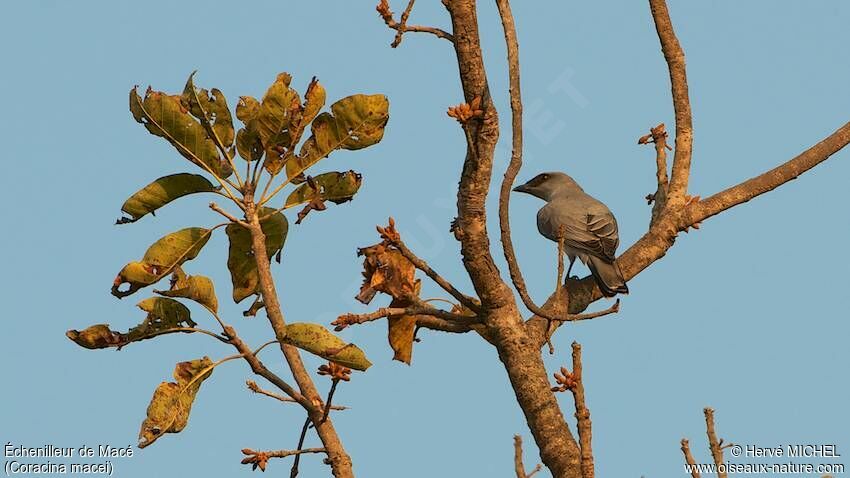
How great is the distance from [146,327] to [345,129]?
1.65 m

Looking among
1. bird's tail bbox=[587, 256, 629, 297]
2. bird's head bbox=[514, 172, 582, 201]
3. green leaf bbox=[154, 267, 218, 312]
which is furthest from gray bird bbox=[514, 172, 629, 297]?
green leaf bbox=[154, 267, 218, 312]

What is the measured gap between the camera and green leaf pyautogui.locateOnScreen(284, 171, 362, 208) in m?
6.66

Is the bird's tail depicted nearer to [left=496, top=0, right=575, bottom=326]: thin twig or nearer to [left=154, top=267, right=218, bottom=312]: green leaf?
[left=496, top=0, right=575, bottom=326]: thin twig

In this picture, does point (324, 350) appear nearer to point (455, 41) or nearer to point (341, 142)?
point (341, 142)

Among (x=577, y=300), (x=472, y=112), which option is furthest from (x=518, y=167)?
(x=577, y=300)

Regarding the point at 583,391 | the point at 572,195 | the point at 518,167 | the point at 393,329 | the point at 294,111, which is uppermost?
the point at 572,195

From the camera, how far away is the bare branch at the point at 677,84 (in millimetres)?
8547

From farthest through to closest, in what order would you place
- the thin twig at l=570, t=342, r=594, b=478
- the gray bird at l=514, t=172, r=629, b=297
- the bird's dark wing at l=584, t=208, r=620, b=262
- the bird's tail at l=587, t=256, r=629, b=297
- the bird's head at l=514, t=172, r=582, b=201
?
the bird's head at l=514, t=172, r=582, b=201
the gray bird at l=514, t=172, r=629, b=297
the bird's dark wing at l=584, t=208, r=620, b=262
the bird's tail at l=587, t=256, r=629, b=297
the thin twig at l=570, t=342, r=594, b=478

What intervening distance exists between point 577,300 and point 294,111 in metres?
3.01

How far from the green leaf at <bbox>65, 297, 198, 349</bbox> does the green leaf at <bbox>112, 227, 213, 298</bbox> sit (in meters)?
0.18

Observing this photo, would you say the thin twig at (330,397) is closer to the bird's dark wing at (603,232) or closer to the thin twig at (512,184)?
the thin twig at (512,184)

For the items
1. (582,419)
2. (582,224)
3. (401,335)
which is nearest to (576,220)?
(582,224)

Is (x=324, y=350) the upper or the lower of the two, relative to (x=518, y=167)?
lower

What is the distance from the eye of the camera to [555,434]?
21.5 feet
